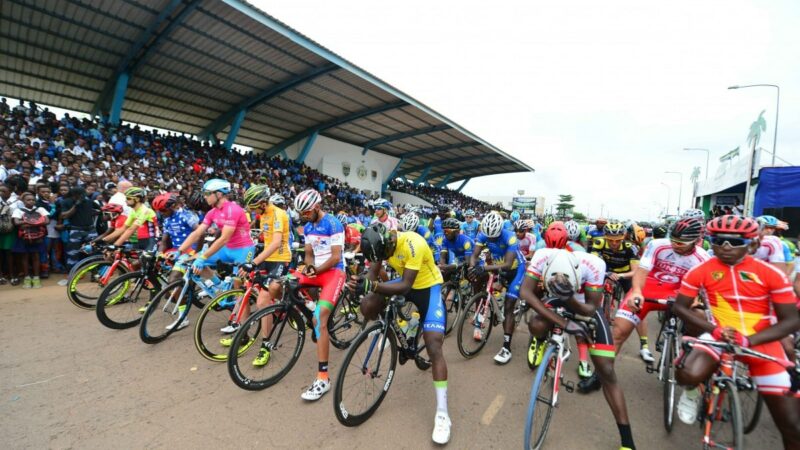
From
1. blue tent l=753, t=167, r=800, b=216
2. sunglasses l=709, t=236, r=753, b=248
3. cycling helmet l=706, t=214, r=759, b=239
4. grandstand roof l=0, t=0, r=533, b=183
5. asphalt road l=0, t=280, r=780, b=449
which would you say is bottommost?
asphalt road l=0, t=280, r=780, b=449

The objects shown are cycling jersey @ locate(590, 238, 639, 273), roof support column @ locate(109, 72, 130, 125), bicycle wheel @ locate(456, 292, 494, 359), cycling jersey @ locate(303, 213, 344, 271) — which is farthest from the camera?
roof support column @ locate(109, 72, 130, 125)

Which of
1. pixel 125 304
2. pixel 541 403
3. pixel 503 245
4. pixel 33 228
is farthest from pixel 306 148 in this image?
pixel 541 403

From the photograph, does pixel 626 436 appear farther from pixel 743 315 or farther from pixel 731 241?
pixel 731 241

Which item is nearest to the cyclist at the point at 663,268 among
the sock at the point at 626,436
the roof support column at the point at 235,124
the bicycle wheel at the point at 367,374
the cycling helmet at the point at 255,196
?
the sock at the point at 626,436

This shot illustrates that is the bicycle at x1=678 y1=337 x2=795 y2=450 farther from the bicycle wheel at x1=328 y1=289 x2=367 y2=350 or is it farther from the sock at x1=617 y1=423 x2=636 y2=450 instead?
the bicycle wheel at x1=328 y1=289 x2=367 y2=350

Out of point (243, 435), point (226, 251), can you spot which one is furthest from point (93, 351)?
point (243, 435)

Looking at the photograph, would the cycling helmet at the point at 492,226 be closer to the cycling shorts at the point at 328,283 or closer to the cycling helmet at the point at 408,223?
the cycling helmet at the point at 408,223

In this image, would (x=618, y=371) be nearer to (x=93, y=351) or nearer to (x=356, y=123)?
(x=93, y=351)

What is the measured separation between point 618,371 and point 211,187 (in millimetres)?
6197

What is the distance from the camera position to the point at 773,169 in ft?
45.4

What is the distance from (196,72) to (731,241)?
22.2 m

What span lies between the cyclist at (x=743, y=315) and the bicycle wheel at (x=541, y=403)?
888mm

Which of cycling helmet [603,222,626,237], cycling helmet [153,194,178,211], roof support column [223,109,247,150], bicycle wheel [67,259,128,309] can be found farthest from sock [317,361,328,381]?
roof support column [223,109,247,150]

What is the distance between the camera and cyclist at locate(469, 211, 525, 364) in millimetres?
4862
